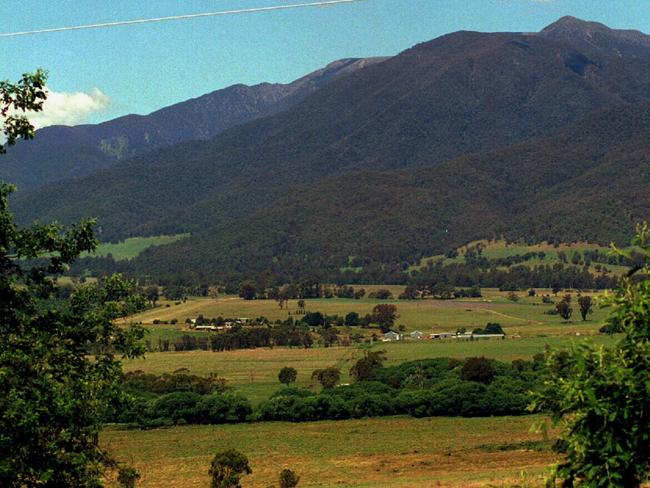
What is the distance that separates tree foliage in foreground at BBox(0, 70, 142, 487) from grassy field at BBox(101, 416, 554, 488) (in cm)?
2448

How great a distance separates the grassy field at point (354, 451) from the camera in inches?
2040

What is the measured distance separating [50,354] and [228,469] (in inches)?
1291

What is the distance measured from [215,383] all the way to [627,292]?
281 ft

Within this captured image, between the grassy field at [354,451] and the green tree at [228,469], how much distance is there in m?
2.49

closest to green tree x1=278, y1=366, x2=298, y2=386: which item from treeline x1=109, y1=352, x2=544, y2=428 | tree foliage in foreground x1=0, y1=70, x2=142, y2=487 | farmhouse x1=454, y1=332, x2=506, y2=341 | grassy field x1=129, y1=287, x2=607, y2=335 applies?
treeline x1=109, y1=352, x2=544, y2=428

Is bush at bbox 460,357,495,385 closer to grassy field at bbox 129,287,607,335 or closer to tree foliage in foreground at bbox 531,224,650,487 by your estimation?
grassy field at bbox 129,287,607,335

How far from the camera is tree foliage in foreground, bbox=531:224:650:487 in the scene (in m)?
12.1

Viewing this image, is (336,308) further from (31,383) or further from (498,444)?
(31,383)

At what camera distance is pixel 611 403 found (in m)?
12.2

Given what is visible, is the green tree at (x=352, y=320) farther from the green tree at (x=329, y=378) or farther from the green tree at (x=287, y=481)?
the green tree at (x=287, y=481)

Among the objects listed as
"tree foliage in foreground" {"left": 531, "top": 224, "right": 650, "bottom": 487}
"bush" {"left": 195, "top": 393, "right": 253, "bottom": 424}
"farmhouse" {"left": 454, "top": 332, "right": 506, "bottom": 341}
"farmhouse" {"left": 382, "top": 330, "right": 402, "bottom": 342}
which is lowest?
"bush" {"left": 195, "top": 393, "right": 253, "bottom": 424}

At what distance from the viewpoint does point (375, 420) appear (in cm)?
7969

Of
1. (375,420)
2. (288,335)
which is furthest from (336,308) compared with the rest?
(375,420)

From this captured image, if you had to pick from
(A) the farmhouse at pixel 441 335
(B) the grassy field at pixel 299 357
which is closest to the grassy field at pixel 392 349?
(B) the grassy field at pixel 299 357
